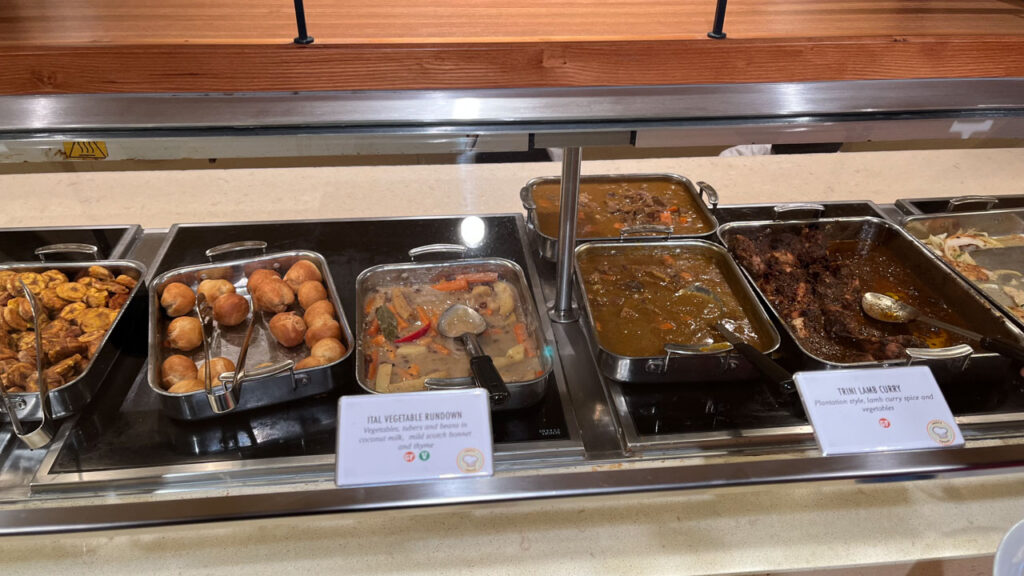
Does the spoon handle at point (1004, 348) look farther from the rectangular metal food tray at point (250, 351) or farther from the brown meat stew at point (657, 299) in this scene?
the rectangular metal food tray at point (250, 351)

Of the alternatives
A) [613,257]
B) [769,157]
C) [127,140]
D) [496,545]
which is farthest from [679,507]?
[769,157]

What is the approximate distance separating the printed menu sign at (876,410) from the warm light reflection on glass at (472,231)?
0.88m

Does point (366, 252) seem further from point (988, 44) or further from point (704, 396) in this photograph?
point (988, 44)

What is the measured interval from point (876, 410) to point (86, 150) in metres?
1.20

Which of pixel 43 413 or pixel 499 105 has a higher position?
pixel 499 105

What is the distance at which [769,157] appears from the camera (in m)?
2.36

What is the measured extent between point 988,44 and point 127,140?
44.2 inches

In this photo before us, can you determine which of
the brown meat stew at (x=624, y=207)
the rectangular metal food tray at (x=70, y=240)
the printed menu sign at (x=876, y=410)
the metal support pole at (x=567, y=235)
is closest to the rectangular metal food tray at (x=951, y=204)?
the brown meat stew at (x=624, y=207)

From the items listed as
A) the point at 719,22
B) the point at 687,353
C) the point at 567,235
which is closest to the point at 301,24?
the point at 719,22

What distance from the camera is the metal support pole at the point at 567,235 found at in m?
1.30

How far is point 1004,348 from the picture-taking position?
130 centimetres

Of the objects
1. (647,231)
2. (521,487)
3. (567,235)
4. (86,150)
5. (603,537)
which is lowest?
(603,537)

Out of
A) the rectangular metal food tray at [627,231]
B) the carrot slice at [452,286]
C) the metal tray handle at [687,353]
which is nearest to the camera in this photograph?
the metal tray handle at [687,353]

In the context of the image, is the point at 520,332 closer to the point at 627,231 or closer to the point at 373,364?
the point at 373,364
